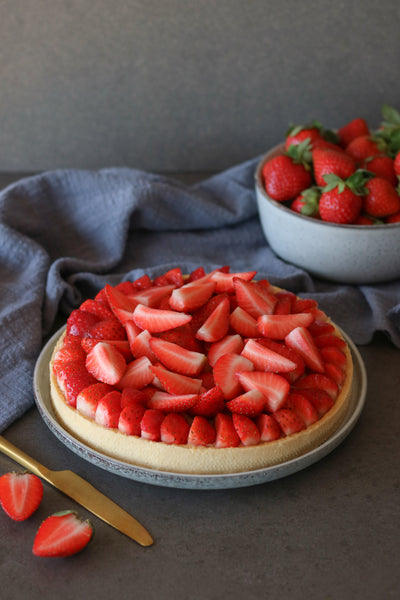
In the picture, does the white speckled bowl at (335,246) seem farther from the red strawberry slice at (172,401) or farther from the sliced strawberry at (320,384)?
the red strawberry slice at (172,401)

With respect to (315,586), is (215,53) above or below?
above

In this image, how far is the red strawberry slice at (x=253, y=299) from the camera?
1.01m

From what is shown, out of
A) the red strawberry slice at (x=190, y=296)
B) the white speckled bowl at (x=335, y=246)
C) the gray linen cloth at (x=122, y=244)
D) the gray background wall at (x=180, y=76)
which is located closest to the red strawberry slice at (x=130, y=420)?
the red strawberry slice at (x=190, y=296)

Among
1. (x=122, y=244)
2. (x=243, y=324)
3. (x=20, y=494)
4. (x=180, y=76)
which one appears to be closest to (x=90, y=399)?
(x=20, y=494)

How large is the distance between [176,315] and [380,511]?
38cm

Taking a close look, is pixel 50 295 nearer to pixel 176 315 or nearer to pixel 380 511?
pixel 176 315

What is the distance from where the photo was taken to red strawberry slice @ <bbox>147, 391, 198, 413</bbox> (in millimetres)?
839

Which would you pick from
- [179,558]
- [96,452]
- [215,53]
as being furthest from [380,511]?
[215,53]

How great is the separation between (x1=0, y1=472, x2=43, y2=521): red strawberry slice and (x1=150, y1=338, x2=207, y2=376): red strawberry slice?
0.23m

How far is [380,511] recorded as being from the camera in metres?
0.83

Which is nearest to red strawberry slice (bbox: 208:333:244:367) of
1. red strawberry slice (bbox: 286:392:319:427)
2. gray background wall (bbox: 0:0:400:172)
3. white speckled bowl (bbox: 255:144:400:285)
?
red strawberry slice (bbox: 286:392:319:427)

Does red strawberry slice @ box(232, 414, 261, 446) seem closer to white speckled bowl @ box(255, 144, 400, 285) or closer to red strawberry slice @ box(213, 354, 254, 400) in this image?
red strawberry slice @ box(213, 354, 254, 400)

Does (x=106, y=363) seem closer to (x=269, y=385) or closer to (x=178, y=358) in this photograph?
(x=178, y=358)

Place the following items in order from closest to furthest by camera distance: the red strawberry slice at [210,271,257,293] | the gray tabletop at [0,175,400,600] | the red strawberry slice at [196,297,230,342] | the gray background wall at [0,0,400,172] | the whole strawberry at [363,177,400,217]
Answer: the gray tabletop at [0,175,400,600] → the red strawberry slice at [196,297,230,342] → the red strawberry slice at [210,271,257,293] → the whole strawberry at [363,177,400,217] → the gray background wall at [0,0,400,172]
